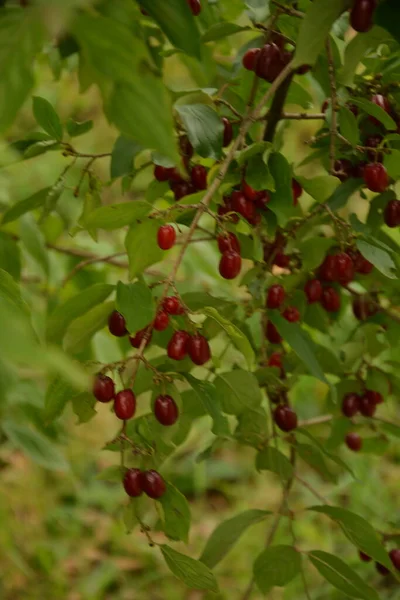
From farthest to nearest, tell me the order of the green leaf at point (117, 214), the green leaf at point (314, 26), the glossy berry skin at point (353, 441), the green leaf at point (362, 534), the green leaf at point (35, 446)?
the green leaf at point (35, 446) → the glossy berry skin at point (353, 441) → the green leaf at point (362, 534) → the green leaf at point (117, 214) → the green leaf at point (314, 26)

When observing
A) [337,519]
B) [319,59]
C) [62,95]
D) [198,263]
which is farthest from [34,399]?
[62,95]

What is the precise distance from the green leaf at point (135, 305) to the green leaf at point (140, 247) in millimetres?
40

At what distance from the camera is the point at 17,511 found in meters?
1.75

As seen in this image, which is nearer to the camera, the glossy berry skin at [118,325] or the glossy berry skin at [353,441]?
the glossy berry skin at [118,325]

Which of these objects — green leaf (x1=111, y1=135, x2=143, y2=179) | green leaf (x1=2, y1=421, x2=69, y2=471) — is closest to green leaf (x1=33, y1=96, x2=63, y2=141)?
green leaf (x1=111, y1=135, x2=143, y2=179)

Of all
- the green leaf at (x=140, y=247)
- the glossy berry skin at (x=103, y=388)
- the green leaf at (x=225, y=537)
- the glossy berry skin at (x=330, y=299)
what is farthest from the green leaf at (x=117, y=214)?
the green leaf at (x=225, y=537)

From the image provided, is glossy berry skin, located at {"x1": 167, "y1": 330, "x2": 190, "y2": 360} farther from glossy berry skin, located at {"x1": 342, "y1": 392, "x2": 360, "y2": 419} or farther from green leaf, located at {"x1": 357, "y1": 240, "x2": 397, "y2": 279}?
glossy berry skin, located at {"x1": 342, "y1": 392, "x2": 360, "y2": 419}

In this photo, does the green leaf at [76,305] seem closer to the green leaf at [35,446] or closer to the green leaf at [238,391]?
the green leaf at [238,391]

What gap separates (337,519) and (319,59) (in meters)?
0.40

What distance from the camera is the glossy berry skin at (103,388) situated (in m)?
0.53

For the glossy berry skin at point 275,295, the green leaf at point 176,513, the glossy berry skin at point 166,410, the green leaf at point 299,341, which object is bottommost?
the green leaf at point 176,513

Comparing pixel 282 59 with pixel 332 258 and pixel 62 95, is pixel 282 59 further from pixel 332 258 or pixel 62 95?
pixel 62 95

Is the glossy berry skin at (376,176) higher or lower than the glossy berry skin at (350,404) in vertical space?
higher

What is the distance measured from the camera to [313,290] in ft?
2.20
